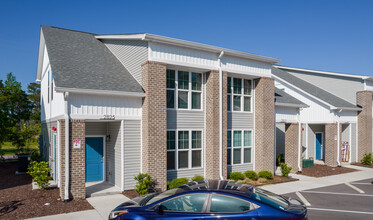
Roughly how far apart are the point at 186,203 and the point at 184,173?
7.05 metres

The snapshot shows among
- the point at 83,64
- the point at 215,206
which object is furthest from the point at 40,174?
the point at 215,206

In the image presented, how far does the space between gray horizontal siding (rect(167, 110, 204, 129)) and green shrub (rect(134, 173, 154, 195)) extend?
95.9 inches

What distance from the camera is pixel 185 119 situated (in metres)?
12.6

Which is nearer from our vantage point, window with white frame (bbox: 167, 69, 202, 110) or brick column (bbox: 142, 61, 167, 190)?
brick column (bbox: 142, 61, 167, 190)

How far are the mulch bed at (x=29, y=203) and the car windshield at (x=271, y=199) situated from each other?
5.91 metres

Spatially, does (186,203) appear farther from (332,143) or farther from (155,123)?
(332,143)

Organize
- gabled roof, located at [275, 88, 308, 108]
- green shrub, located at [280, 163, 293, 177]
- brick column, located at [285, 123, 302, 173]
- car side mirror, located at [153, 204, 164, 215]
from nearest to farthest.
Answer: car side mirror, located at [153, 204, 164, 215], green shrub, located at [280, 163, 293, 177], gabled roof, located at [275, 88, 308, 108], brick column, located at [285, 123, 302, 173]

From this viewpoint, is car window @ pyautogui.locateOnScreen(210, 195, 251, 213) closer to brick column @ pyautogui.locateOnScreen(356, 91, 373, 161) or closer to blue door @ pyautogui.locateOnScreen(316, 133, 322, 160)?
blue door @ pyautogui.locateOnScreen(316, 133, 322, 160)

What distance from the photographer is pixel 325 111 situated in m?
19.6

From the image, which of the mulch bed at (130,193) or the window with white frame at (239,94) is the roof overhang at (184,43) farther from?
the mulch bed at (130,193)

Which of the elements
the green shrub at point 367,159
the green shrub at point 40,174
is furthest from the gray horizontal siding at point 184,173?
the green shrub at point 367,159

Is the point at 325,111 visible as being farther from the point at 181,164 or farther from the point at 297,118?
the point at 181,164

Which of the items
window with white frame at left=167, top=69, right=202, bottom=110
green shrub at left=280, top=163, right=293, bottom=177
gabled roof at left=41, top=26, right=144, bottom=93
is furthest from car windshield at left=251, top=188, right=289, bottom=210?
green shrub at left=280, top=163, right=293, bottom=177

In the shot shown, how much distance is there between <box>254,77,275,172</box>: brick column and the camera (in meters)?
14.6
